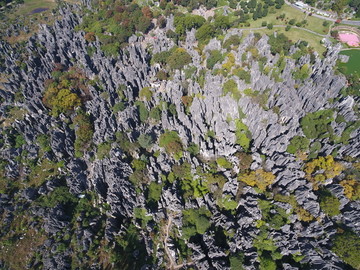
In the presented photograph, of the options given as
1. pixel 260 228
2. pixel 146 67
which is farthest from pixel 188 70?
pixel 260 228

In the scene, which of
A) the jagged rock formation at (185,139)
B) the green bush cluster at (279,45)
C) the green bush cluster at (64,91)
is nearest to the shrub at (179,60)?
the jagged rock formation at (185,139)

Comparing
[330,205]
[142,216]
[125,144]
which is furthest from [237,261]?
[125,144]

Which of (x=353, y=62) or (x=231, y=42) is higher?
(x=231, y=42)

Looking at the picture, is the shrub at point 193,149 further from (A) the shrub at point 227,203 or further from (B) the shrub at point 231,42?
(B) the shrub at point 231,42

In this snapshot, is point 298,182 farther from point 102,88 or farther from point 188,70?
point 102,88

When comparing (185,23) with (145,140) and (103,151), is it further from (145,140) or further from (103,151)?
(103,151)
